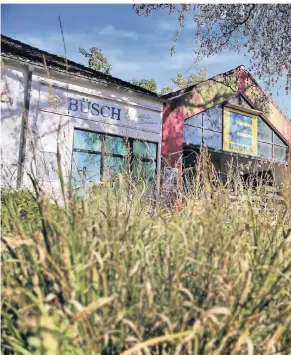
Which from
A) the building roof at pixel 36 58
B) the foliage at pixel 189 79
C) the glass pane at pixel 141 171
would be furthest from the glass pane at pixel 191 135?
the foliage at pixel 189 79

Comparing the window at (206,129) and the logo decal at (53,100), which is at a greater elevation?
the window at (206,129)

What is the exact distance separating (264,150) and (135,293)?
16009mm

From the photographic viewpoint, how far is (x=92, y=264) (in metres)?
1.35

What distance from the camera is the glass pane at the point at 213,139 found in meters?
14.0

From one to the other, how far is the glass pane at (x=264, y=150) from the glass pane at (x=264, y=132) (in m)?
0.22

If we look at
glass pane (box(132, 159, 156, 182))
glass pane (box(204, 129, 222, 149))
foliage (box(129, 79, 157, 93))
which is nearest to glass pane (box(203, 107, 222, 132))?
glass pane (box(204, 129, 222, 149))

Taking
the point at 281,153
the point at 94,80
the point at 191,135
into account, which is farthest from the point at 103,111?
the point at 281,153

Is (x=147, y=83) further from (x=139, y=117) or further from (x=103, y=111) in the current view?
(x=103, y=111)

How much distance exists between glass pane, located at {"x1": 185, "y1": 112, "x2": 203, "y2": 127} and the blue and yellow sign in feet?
4.73

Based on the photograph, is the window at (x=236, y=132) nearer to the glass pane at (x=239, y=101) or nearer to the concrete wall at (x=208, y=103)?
the glass pane at (x=239, y=101)

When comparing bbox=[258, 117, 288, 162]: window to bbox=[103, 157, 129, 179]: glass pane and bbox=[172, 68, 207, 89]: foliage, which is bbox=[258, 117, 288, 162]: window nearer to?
bbox=[103, 157, 129, 179]: glass pane

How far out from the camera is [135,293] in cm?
136

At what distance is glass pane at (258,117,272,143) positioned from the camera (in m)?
16.4

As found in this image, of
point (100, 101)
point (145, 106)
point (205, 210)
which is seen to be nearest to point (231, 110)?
point (145, 106)
